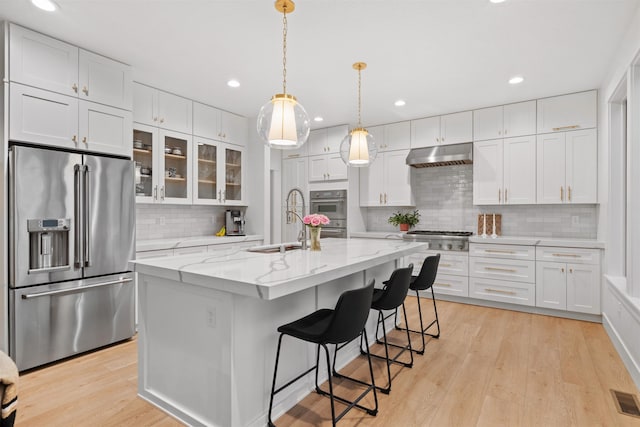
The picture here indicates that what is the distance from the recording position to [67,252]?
291 cm

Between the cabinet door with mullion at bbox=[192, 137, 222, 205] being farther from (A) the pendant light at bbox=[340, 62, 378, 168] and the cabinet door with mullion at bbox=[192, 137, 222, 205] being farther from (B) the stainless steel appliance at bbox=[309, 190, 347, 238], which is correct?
(A) the pendant light at bbox=[340, 62, 378, 168]

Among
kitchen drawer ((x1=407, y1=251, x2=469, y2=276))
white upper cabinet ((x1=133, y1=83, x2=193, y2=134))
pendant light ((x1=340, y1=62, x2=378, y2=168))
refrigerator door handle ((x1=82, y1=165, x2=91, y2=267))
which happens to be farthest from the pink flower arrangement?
kitchen drawer ((x1=407, y1=251, x2=469, y2=276))

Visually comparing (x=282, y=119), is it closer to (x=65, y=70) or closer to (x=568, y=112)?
(x=65, y=70)

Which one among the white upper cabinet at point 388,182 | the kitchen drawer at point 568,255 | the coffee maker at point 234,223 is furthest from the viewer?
the white upper cabinet at point 388,182

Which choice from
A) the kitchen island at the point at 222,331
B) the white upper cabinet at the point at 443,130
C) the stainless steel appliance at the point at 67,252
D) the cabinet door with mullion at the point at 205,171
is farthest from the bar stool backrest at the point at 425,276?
the cabinet door with mullion at the point at 205,171

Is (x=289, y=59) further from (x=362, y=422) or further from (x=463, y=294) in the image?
(x=463, y=294)

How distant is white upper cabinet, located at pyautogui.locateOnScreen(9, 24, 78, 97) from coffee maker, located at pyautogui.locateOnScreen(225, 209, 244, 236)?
99.8 inches

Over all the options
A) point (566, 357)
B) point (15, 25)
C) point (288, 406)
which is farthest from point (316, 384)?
point (15, 25)

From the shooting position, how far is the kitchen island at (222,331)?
1803 millimetres

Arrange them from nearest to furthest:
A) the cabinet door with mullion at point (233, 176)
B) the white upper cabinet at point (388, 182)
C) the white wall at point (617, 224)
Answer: the white wall at point (617, 224), the cabinet door with mullion at point (233, 176), the white upper cabinet at point (388, 182)

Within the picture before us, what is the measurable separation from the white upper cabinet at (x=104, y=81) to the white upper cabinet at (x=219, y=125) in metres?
1.14

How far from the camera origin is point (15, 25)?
267cm

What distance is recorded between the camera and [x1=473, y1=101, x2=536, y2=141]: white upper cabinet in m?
4.42

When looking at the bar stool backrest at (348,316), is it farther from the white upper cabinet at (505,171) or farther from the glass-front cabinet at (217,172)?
the white upper cabinet at (505,171)
